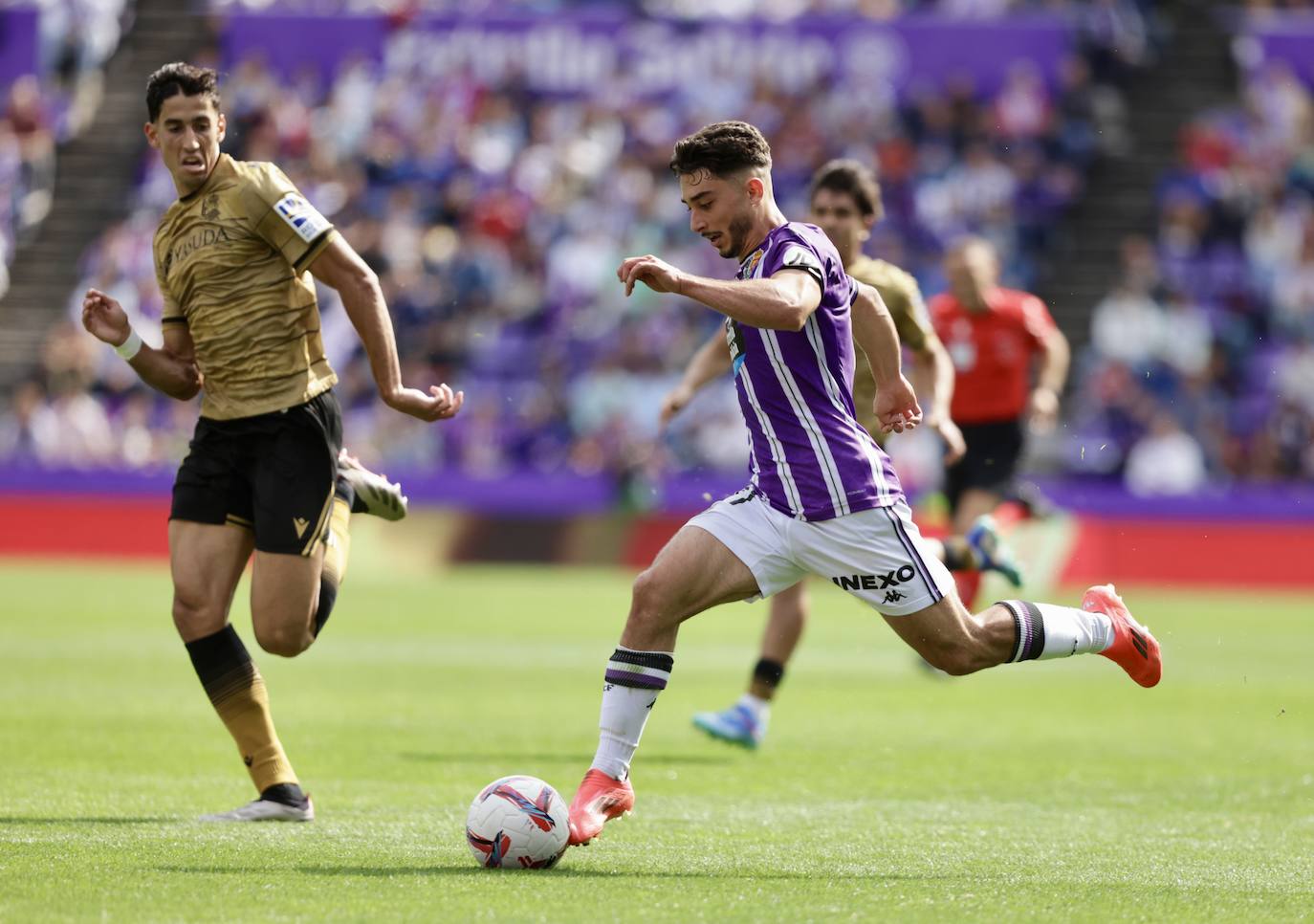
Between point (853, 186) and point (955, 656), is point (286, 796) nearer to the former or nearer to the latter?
point (955, 656)

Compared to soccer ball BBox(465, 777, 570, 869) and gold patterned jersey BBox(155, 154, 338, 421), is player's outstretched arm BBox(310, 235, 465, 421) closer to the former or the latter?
gold patterned jersey BBox(155, 154, 338, 421)

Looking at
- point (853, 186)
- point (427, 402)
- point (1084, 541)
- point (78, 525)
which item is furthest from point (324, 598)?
point (78, 525)

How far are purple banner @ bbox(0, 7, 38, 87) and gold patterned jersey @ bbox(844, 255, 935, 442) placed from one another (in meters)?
21.1

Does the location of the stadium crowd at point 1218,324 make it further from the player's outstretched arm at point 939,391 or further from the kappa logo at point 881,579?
the kappa logo at point 881,579

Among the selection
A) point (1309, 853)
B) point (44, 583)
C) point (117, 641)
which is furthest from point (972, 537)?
point (44, 583)

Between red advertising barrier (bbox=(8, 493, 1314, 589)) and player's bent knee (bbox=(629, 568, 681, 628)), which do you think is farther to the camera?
red advertising barrier (bbox=(8, 493, 1314, 589))

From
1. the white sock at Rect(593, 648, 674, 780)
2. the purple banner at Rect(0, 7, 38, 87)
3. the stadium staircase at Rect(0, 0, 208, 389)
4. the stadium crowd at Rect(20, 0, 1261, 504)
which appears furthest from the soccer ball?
the purple banner at Rect(0, 7, 38, 87)

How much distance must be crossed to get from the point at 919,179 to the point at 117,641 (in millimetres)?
14075

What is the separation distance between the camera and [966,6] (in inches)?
1089

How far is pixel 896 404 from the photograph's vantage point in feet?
23.0

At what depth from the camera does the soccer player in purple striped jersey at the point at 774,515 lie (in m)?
6.59

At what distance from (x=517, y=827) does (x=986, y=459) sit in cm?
724

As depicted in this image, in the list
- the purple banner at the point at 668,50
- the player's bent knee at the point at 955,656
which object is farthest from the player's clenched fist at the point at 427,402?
the purple banner at the point at 668,50

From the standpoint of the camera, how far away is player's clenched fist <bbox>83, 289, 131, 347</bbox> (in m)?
7.19
